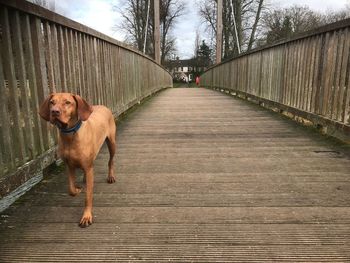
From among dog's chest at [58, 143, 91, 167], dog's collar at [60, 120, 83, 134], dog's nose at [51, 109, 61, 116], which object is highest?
dog's nose at [51, 109, 61, 116]

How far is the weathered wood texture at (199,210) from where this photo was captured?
1.98 m

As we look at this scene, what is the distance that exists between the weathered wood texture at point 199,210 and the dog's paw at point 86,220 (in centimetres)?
5

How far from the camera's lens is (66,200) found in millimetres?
2703

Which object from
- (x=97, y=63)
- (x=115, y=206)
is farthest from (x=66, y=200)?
(x=97, y=63)

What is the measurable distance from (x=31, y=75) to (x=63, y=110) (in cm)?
96

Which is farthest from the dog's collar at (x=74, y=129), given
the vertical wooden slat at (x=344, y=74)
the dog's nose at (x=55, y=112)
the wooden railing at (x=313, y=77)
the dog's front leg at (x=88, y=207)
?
the vertical wooden slat at (x=344, y=74)

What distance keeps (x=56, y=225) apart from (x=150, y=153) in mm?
1864

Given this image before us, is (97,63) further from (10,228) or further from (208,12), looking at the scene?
(208,12)

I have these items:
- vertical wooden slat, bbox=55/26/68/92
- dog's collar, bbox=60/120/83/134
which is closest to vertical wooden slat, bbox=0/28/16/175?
dog's collar, bbox=60/120/83/134

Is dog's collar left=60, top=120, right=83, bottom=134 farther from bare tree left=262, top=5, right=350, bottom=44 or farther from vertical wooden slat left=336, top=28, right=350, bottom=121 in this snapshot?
bare tree left=262, top=5, right=350, bottom=44

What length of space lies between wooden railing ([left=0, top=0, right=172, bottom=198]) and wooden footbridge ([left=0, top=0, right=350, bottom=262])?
1 centimetres

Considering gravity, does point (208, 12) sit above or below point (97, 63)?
above

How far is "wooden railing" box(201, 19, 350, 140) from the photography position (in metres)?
4.21

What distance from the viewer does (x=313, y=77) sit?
5.11 metres
